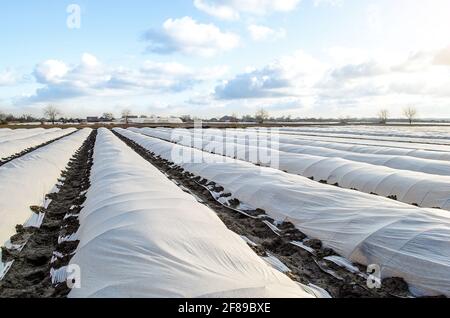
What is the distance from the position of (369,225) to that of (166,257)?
3789 mm

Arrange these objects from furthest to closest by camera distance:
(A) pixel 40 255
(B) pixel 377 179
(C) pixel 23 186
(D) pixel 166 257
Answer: (B) pixel 377 179 < (C) pixel 23 186 < (A) pixel 40 255 < (D) pixel 166 257

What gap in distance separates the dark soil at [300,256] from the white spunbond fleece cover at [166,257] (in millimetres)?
1103

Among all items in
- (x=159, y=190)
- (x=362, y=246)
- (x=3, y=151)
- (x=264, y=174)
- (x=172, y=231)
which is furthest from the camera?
(x=3, y=151)

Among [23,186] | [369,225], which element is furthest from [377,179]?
[23,186]

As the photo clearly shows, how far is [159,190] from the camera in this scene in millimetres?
8898

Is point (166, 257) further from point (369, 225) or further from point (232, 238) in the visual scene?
point (369, 225)

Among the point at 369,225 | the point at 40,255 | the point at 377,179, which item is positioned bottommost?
the point at 40,255

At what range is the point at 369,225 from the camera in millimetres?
6922

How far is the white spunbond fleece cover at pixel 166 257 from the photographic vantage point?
166 inches

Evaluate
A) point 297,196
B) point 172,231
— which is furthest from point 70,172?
point 172,231

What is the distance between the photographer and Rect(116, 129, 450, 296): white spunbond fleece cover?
5.64 meters

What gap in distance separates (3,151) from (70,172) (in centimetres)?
768
